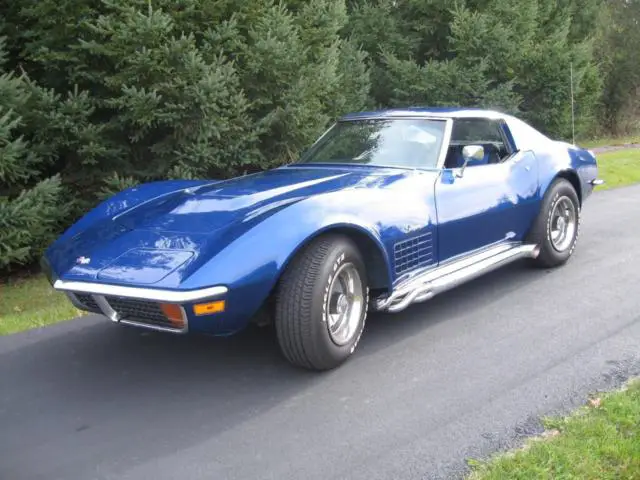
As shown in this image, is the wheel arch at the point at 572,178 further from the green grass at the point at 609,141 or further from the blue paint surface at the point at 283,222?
the green grass at the point at 609,141

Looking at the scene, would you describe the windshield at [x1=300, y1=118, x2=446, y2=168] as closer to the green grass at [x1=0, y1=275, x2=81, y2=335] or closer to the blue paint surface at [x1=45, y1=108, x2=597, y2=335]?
the blue paint surface at [x1=45, y1=108, x2=597, y2=335]

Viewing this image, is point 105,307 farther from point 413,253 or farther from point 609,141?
point 609,141

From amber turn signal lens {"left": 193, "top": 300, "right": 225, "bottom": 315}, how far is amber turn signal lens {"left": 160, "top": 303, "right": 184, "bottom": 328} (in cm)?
8

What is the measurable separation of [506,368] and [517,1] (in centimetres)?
1297

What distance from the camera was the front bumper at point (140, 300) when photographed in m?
2.94

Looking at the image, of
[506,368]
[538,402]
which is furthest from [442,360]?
[538,402]

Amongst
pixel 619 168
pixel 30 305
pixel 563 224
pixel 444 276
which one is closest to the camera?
pixel 444 276

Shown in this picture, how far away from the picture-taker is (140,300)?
3035 mm

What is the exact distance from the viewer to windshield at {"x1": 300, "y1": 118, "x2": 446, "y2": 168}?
177 inches

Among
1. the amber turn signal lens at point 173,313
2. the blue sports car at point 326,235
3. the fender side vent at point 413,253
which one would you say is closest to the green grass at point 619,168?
the blue sports car at point 326,235

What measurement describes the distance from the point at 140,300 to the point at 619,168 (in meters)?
11.5

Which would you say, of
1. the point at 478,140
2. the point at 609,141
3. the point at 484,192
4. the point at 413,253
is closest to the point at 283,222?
the point at 413,253

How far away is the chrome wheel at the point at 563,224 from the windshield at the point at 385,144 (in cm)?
153

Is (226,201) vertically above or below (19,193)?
above
